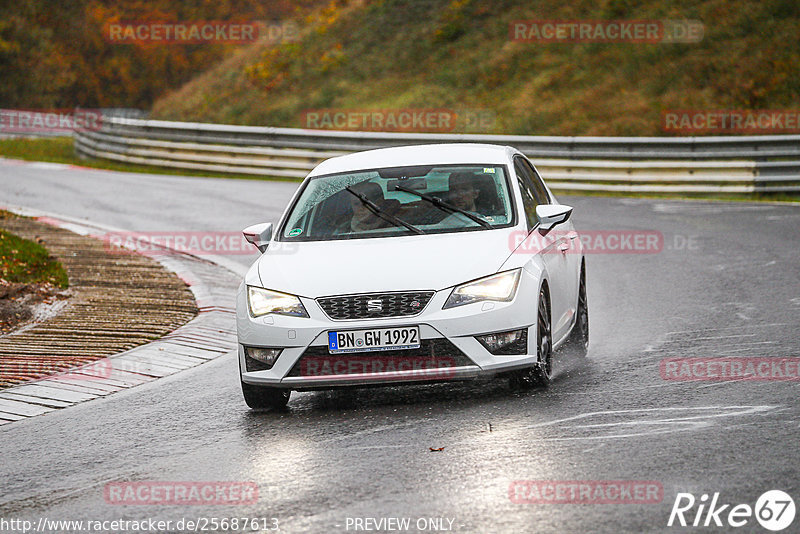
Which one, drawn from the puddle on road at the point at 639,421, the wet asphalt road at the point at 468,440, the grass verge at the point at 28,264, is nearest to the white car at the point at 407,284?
the wet asphalt road at the point at 468,440

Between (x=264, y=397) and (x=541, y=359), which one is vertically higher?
(x=541, y=359)

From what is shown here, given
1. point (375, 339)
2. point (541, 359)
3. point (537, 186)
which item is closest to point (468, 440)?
point (375, 339)

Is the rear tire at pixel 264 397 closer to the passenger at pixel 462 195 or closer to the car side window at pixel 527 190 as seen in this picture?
the passenger at pixel 462 195

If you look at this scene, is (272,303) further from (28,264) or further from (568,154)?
(568,154)

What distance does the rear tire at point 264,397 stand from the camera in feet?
25.9

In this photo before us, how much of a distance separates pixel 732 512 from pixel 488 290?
8.87ft

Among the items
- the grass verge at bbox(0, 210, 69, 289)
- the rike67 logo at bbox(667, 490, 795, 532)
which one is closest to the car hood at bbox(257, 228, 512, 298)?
the rike67 logo at bbox(667, 490, 795, 532)

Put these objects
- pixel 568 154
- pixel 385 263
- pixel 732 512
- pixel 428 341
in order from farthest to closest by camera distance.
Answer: pixel 568 154
pixel 385 263
pixel 428 341
pixel 732 512

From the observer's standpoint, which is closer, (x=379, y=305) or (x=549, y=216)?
(x=379, y=305)

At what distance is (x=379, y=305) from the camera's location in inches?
294

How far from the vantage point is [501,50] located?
40.7m

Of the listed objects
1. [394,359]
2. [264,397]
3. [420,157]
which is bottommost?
[264,397]

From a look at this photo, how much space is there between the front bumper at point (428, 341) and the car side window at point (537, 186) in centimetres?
193

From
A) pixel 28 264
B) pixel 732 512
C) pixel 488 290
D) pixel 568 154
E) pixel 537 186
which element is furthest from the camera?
pixel 568 154
